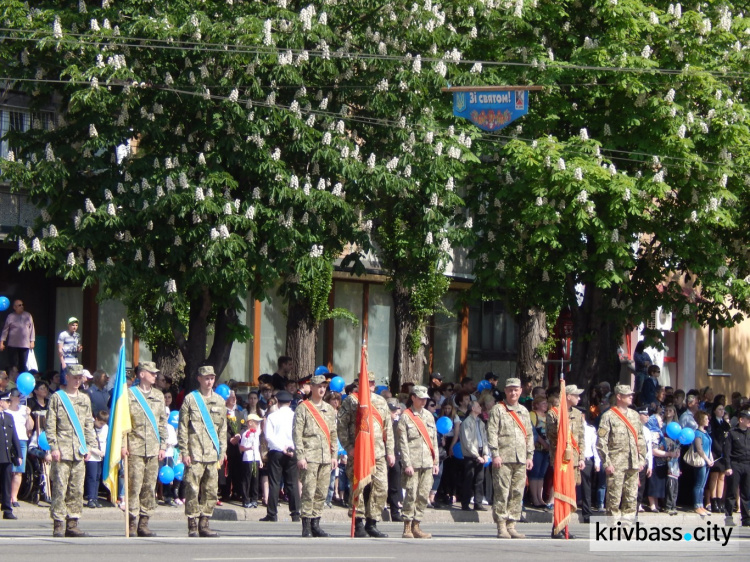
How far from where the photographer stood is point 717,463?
2241cm

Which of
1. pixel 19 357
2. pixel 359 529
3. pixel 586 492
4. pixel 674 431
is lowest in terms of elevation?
pixel 359 529

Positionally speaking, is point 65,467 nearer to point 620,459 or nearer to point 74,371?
point 74,371

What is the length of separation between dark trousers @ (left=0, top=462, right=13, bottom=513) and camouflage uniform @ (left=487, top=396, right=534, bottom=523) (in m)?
6.42

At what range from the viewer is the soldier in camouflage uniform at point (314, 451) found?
49.8 ft

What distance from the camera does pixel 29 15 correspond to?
64.8 ft

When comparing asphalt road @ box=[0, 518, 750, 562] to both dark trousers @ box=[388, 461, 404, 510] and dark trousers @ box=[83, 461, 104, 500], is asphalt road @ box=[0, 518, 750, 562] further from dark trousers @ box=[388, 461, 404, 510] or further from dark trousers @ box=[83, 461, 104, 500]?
dark trousers @ box=[388, 461, 404, 510]

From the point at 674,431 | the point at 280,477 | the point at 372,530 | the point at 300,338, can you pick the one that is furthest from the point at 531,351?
the point at 372,530

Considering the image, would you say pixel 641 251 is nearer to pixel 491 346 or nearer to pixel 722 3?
pixel 722 3

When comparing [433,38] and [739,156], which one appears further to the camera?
[739,156]

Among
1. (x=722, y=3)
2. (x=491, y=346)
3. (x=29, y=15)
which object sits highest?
(x=722, y=3)

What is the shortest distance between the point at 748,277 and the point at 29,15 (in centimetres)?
1377

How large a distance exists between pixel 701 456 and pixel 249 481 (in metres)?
7.86

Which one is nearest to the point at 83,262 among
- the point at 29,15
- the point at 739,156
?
the point at 29,15

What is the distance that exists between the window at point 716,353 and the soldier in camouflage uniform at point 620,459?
23.3 m
